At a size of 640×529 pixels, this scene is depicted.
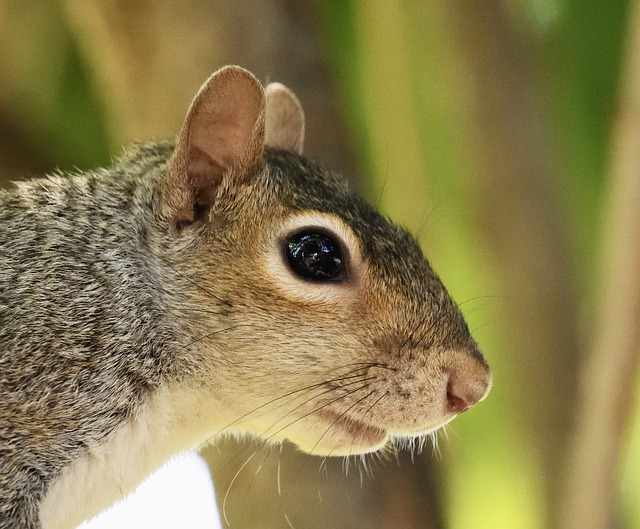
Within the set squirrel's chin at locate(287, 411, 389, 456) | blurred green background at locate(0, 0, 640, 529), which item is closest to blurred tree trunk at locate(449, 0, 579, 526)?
blurred green background at locate(0, 0, 640, 529)

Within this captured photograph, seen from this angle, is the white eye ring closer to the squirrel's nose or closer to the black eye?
the black eye

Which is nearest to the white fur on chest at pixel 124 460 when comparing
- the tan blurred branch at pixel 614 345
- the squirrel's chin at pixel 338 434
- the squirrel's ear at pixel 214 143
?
the squirrel's chin at pixel 338 434

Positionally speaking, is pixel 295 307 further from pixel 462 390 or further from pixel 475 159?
pixel 475 159

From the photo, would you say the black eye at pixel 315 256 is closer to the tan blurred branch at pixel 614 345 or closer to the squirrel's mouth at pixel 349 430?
the squirrel's mouth at pixel 349 430

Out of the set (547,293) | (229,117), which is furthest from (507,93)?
(229,117)

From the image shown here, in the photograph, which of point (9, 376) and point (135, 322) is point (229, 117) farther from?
point (9, 376)

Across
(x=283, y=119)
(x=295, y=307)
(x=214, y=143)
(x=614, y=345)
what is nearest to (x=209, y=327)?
(x=295, y=307)

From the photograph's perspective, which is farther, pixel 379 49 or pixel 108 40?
pixel 379 49
